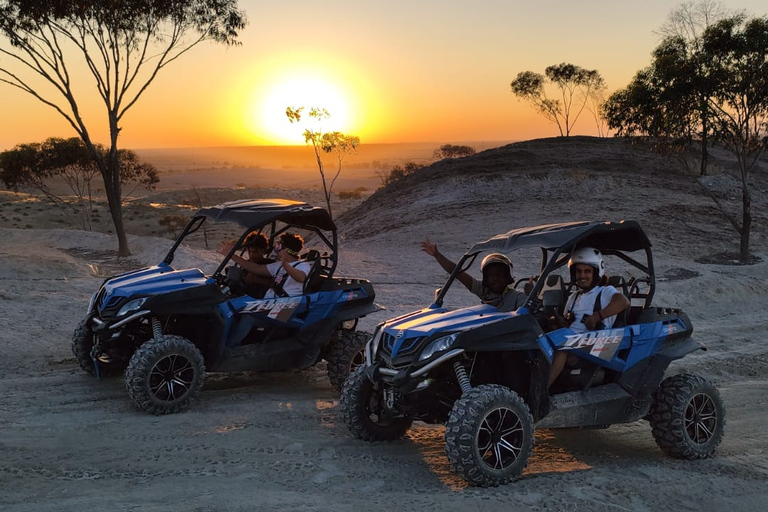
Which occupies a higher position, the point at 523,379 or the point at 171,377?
the point at 523,379

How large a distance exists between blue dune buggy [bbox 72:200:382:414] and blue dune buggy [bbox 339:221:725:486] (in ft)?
6.38

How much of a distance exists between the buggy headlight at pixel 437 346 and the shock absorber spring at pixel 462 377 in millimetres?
279

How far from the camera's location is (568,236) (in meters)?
6.15

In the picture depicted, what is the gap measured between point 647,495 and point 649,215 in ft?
80.1

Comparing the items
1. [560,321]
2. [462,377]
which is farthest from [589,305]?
[462,377]

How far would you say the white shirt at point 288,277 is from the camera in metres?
8.63

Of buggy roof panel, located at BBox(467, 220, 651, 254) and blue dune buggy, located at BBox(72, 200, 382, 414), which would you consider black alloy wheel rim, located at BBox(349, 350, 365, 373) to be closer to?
blue dune buggy, located at BBox(72, 200, 382, 414)

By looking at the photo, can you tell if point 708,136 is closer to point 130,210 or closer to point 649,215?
point 649,215

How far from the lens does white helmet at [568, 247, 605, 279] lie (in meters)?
6.47

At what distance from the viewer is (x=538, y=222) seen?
27.3 metres

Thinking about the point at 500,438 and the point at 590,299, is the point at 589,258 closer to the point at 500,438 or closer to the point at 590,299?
the point at 590,299

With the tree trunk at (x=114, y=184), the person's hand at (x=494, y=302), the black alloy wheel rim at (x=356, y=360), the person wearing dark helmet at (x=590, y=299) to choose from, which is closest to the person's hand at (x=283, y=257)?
the black alloy wheel rim at (x=356, y=360)

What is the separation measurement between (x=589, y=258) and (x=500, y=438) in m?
1.79

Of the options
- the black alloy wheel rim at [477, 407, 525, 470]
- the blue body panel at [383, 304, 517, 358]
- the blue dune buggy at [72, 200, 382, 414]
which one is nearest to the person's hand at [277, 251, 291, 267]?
the blue dune buggy at [72, 200, 382, 414]
